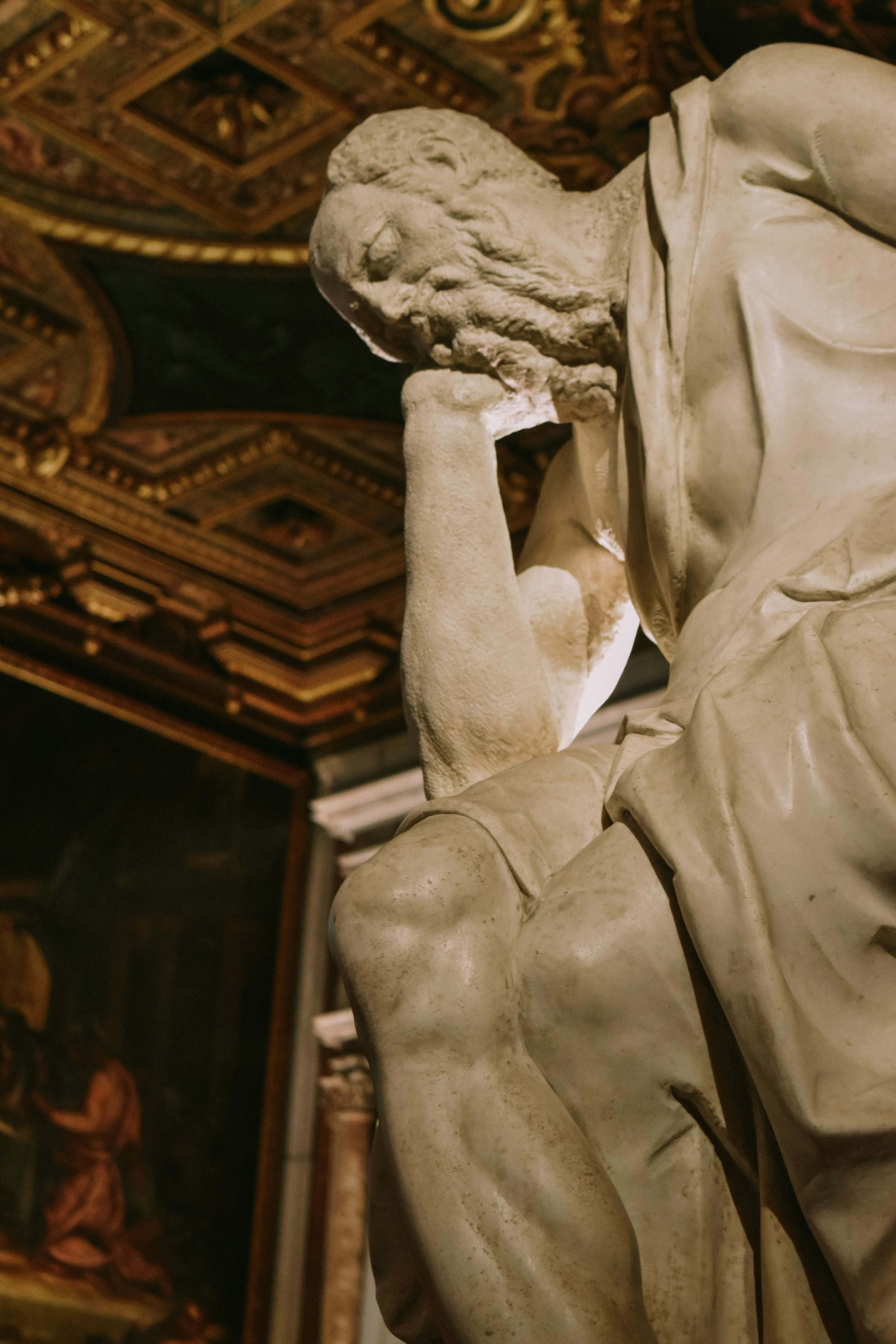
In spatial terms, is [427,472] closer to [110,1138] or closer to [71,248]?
[71,248]

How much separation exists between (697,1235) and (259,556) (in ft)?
29.5

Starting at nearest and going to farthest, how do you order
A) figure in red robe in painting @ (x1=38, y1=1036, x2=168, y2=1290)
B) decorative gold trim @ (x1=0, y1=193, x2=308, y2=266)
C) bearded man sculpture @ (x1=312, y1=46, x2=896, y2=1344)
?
1. bearded man sculpture @ (x1=312, y1=46, x2=896, y2=1344)
2. decorative gold trim @ (x1=0, y1=193, x2=308, y2=266)
3. figure in red robe in painting @ (x1=38, y1=1036, x2=168, y2=1290)

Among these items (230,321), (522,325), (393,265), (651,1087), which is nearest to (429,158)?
(393,265)

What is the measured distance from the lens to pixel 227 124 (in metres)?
7.80

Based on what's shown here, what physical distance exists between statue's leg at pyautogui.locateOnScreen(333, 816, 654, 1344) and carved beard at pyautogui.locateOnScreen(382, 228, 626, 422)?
68 cm

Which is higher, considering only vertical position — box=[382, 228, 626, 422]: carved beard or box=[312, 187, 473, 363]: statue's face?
box=[312, 187, 473, 363]: statue's face

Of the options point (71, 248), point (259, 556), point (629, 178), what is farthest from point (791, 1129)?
point (259, 556)

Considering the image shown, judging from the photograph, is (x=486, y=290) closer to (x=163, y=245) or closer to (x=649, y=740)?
(x=649, y=740)

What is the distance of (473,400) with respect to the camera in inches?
92.7

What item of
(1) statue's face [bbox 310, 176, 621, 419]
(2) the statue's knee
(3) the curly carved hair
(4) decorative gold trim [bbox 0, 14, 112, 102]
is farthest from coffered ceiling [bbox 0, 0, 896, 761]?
(2) the statue's knee

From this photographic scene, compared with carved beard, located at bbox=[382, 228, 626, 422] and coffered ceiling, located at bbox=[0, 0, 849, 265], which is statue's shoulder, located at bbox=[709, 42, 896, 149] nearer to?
carved beard, located at bbox=[382, 228, 626, 422]

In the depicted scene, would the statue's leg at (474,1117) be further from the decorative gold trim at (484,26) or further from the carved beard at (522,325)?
the decorative gold trim at (484,26)

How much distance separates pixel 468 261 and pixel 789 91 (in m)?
0.46

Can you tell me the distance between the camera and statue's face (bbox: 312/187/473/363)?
2.37m
